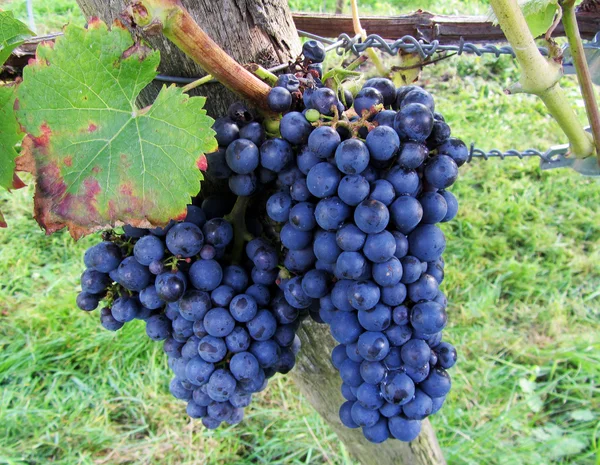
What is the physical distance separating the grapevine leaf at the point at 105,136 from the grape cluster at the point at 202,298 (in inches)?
4.4

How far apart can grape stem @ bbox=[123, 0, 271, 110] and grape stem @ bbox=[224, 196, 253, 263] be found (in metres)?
0.19

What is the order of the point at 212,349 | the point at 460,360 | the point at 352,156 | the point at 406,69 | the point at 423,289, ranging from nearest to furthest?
the point at 352,156, the point at 423,289, the point at 212,349, the point at 406,69, the point at 460,360

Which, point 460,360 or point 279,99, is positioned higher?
point 279,99

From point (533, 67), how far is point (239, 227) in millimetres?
573

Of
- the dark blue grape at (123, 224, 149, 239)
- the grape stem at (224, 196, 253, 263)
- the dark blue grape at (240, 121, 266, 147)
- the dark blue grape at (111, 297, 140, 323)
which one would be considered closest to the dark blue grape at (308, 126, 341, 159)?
the dark blue grape at (240, 121, 266, 147)

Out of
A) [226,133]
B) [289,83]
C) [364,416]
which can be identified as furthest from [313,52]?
[364,416]

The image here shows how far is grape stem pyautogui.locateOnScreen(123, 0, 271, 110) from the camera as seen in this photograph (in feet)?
2.28

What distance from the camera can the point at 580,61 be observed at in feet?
3.18

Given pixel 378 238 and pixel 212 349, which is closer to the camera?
pixel 378 238

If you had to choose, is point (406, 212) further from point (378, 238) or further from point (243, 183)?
point (243, 183)

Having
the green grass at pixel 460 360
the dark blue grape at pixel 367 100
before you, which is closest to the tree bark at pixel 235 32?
the dark blue grape at pixel 367 100

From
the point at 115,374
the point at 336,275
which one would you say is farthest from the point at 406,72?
the point at 115,374

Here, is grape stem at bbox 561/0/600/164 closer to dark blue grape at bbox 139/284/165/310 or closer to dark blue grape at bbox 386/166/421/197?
dark blue grape at bbox 386/166/421/197

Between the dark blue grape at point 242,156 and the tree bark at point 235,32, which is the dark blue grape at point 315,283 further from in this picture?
the tree bark at point 235,32
